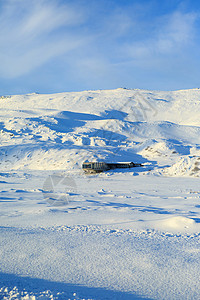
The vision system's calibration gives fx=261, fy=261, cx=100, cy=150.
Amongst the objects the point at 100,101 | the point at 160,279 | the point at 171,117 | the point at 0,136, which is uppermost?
the point at 100,101

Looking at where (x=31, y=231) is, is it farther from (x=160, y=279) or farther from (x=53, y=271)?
(x=160, y=279)

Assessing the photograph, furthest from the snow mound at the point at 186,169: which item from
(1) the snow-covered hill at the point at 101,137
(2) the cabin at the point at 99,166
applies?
(2) the cabin at the point at 99,166

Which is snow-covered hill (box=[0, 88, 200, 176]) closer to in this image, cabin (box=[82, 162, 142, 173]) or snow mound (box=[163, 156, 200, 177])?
snow mound (box=[163, 156, 200, 177])

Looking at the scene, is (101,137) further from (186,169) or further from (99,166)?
(186,169)

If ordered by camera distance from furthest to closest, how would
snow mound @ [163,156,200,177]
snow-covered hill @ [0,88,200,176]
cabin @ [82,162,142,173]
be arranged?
snow-covered hill @ [0,88,200,176] < cabin @ [82,162,142,173] < snow mound @ [163,156,200,177]

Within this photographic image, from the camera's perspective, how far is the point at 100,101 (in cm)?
4278

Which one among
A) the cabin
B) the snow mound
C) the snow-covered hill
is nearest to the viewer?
the snow mound

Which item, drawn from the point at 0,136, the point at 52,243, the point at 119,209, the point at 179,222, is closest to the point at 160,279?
the point at 52,243

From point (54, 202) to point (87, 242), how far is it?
265 centimetres

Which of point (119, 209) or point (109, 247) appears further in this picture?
point (119, 209)

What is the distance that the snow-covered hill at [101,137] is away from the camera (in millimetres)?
14820

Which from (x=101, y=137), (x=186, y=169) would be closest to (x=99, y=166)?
(x=186, y=169)

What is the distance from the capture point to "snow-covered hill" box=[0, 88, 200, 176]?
14.8 m

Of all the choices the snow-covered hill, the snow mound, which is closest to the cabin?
the snow-covered hill
